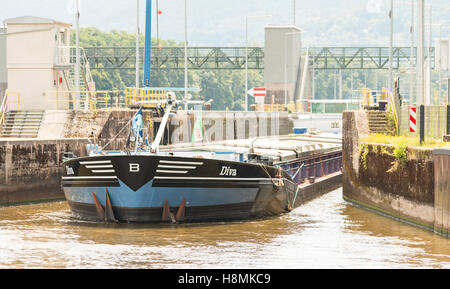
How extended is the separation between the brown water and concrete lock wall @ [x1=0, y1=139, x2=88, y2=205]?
3148mm

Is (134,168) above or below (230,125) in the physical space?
below

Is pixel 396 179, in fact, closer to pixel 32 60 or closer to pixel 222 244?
pixel 222 244

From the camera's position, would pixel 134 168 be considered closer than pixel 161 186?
Yes

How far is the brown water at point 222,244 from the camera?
1798cm

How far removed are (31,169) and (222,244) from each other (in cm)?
1162

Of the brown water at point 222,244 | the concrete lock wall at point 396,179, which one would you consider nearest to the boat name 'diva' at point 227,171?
the brown water at point 222,244

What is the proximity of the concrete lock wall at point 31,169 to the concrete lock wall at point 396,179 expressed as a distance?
10463mm

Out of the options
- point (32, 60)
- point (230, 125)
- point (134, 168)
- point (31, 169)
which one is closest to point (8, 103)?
point (32, 60)

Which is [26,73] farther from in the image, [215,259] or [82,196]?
[215,259]

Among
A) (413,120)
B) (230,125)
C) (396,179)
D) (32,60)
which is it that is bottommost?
(396,179)

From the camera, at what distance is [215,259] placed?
18266 mm

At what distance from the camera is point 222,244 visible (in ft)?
66.1
